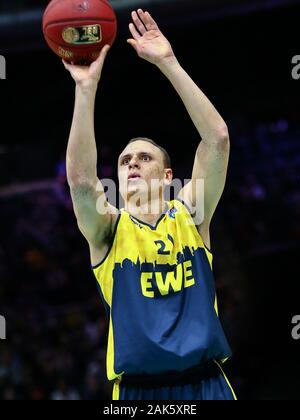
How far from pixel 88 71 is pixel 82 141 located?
1.31 ft

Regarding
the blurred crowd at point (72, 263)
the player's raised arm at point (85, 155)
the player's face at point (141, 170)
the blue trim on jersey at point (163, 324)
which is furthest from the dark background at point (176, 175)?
the blue trim on jersey at point (163, 324)

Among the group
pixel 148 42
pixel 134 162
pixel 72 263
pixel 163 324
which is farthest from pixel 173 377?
pixel 72 263

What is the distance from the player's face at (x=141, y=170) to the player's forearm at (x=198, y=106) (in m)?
0.36

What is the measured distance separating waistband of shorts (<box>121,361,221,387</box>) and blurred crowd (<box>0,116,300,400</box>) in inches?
227

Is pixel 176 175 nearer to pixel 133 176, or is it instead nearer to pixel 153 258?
pixel 133 176

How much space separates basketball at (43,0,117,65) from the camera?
3.94 m

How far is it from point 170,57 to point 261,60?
6336 millimetres

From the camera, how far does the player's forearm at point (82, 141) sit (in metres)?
3.74

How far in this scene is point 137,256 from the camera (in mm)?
3926

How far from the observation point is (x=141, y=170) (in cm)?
414

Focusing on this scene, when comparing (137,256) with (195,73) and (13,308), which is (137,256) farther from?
(13,308)

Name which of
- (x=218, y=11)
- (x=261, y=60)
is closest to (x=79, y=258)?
(x=261, y=60)

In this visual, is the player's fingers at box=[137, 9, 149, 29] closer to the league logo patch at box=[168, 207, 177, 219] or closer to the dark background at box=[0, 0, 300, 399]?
the league logo patch at box=[168, 207, 177, 219]

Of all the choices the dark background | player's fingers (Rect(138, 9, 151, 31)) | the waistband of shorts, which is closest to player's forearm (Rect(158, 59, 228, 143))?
player's fingers (Rect(138, 9, 151, 31))
